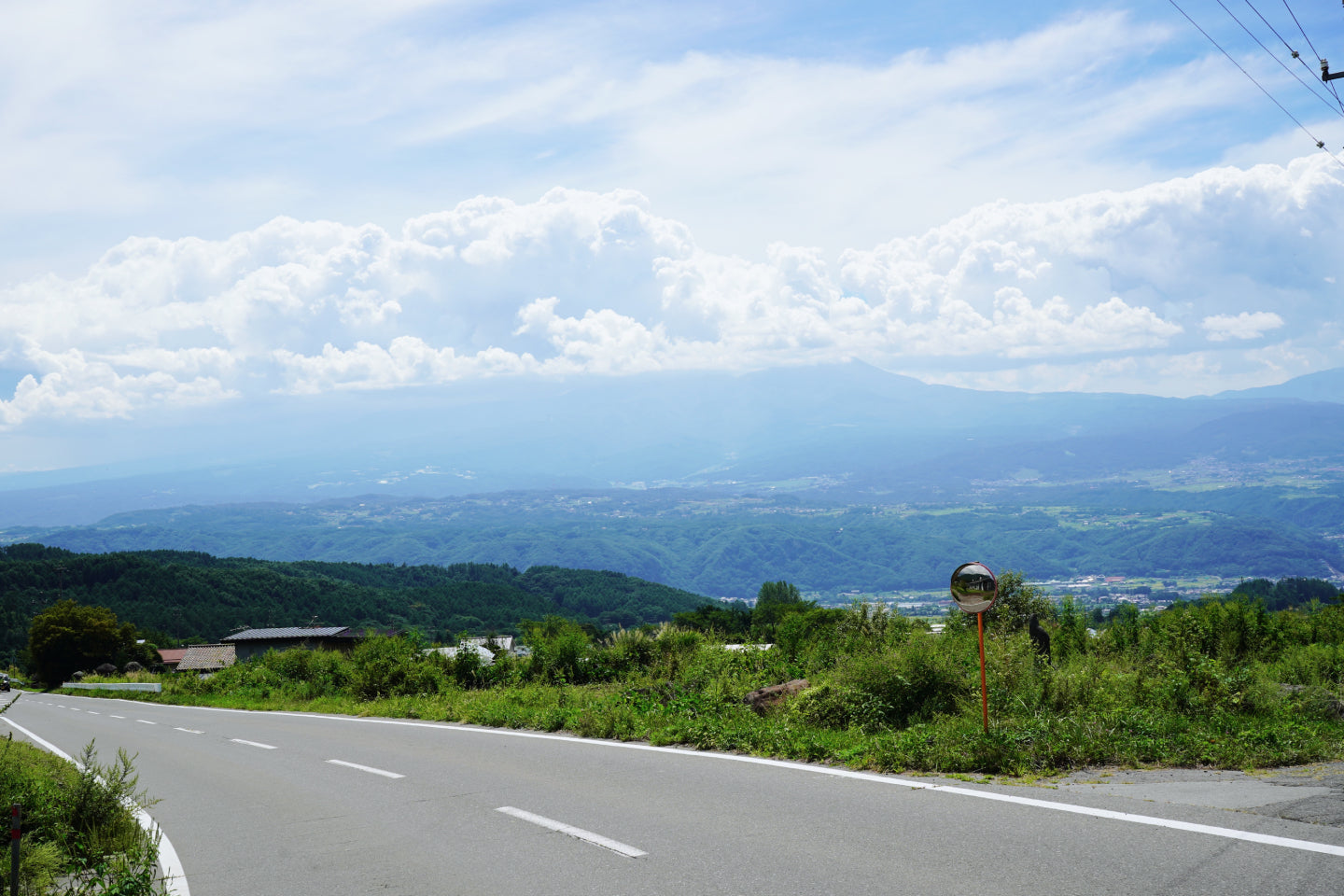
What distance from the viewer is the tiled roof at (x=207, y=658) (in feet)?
223

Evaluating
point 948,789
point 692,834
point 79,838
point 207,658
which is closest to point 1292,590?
point 948,789

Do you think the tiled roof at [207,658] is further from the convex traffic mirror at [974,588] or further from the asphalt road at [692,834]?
the convex traffic mirror at [974,588]

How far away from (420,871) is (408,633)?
56.3 feet

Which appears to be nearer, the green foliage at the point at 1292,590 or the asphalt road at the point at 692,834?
the asphalt road at the point at 692,834

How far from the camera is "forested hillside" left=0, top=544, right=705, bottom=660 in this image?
339ft

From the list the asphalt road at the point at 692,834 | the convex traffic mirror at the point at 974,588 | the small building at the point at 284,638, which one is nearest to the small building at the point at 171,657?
the small building at the point at 284,638

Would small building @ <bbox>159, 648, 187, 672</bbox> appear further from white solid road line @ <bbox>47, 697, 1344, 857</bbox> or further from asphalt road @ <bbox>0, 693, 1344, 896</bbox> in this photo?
asphalt road @ <bbox>0, 693, 1344, 896</bbox>

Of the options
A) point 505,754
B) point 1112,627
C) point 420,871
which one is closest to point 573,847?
point 420,871

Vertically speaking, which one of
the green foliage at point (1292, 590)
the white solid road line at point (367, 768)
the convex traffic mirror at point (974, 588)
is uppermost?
the convex traffic mirror at point (974, 588)

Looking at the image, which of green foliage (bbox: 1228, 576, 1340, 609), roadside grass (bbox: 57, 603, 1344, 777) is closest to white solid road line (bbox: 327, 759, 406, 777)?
roadside grass (bbox: 57, 603, 1344, 777)

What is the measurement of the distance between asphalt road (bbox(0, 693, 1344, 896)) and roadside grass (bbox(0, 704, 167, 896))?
46 cm

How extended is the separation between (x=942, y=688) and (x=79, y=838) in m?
8.46

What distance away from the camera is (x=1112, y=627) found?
1689 centimetres

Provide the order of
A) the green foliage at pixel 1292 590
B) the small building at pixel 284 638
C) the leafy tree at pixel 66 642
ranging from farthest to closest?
the small building at pixel 284 638 → the leafy tree at pixel 66 642 → the green foliage at pixel 1292 590
